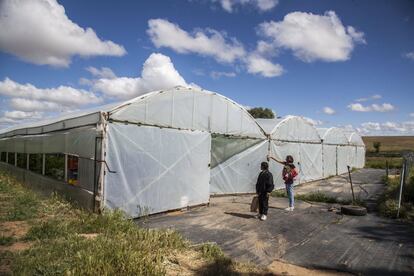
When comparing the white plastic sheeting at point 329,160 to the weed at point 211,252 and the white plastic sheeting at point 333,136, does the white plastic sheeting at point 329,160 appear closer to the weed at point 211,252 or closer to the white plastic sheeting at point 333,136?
the white plastic sheeting at point 333,136

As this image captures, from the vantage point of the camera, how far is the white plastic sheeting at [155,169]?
844 cm

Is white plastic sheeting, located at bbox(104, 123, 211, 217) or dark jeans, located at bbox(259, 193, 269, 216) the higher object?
white plastic sheeting, located at bbox(104, 123, 211, 217)

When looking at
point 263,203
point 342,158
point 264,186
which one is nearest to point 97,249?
point 264,186

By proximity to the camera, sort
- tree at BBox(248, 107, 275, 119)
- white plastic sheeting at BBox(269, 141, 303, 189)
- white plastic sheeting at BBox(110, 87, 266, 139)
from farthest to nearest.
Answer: tree at BBox(248, 107, 275, 119) → white plastic sheeting at BBox(269, 141, 303, 189) → white plastic sheeting at BBox(110, 87, 266, 139)

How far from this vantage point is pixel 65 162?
10.2 m

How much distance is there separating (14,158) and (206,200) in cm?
1118

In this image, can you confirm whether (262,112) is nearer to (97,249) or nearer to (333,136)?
(333,136)

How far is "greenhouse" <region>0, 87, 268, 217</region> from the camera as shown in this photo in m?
8.41

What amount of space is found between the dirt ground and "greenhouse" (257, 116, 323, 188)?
16.8ft

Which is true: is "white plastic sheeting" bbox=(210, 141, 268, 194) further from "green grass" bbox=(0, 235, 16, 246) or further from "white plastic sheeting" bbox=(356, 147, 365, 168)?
"white plastic sheeting" bbox=(356, 147, 365, 168)

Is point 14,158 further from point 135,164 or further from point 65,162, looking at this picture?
point 135,164

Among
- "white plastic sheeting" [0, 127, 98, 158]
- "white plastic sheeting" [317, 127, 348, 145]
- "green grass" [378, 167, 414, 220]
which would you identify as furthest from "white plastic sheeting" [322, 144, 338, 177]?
"white plastic sheeting" [0, 127, 98, 158]

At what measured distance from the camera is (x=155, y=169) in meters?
9.38

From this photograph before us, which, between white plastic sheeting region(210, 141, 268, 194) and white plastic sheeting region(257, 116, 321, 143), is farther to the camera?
white plastic sheeting region(257, 116, 321, 143)
